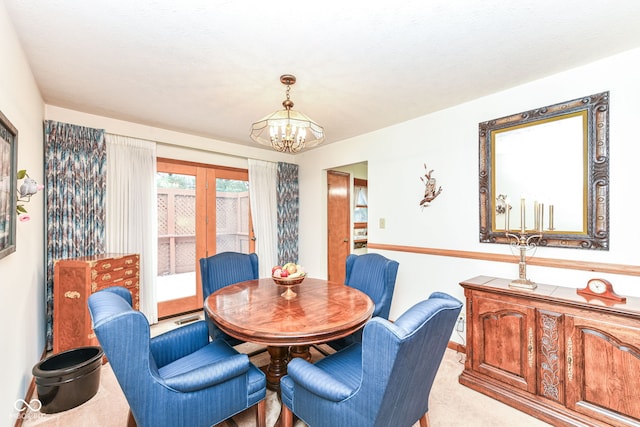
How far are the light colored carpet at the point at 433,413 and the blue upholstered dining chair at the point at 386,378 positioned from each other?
554mm

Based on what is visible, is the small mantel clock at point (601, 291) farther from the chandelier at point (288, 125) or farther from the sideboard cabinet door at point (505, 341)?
the chandelier at point (288, 125)

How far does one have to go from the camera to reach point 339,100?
2.75 metres

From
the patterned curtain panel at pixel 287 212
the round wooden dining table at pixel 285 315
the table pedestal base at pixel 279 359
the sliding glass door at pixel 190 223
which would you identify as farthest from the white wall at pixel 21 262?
the patterned curtain panel at pixel 287 212

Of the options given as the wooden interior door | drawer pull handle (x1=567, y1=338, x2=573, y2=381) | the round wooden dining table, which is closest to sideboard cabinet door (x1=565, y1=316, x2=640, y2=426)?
drawer pull handle (x1=567, y1=338, x2=573, y2=381)

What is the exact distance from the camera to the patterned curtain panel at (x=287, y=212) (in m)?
4.71

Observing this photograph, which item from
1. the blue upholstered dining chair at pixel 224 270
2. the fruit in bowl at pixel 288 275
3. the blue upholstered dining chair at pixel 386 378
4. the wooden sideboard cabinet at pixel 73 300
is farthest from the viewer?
the blue upholstered dining chair at pixel 224 270

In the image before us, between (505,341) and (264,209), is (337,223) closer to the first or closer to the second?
(264,209)

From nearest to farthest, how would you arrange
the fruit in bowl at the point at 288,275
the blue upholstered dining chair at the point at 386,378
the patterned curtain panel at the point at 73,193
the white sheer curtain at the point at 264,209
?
the blue upholstered dining chair at the point at 386,378
the fruit in bowl at the point at 288,275
the patterned curtain panel at the point at 73,193
the white sheer curtain at the point at 264,209

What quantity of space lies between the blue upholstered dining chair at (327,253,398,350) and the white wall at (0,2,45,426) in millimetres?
2090

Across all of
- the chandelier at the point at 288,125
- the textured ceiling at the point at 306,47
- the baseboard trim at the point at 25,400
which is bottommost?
the baseboard trim at the point at 25,400

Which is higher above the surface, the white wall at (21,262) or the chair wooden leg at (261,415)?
the white wall at (21,262)

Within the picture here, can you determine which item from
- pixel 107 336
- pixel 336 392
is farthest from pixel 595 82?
pixel 107 336

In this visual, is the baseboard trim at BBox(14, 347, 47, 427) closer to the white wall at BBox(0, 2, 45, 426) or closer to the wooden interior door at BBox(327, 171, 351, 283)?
the white wall at BBox(0, 2, 45, 426)

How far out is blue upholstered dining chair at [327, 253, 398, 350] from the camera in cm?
232
